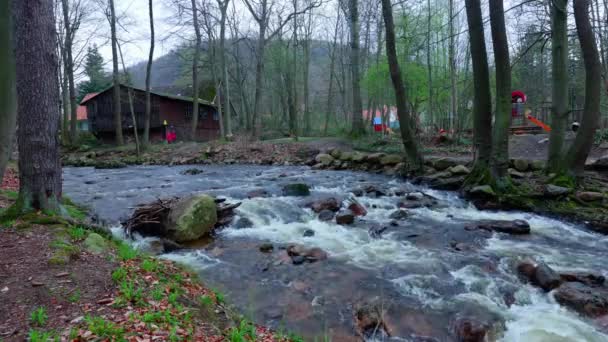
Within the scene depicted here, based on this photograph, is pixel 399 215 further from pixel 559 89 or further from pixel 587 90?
pixel 559 89

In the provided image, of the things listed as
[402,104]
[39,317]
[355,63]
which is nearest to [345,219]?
[39,317]

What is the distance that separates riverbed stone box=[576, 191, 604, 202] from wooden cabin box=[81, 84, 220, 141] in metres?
33.4

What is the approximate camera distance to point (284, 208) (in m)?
9.51

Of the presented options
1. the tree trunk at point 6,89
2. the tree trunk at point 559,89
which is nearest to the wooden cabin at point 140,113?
the tree trunk at point 6,89

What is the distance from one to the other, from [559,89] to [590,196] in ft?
10.3

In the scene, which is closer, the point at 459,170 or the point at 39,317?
the point at 39,317

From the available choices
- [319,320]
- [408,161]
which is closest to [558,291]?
[319,320]

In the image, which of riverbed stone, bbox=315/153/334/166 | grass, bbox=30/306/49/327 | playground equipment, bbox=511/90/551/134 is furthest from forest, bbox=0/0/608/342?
playground equipment, bbox=511/90/551/134

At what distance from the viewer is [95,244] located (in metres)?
5.06

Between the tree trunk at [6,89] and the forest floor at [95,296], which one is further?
the tree trunk at [6,89]

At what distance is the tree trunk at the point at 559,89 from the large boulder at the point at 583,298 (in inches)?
226

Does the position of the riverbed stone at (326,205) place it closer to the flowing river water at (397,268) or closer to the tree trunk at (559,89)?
the flowing river water at (397,268)

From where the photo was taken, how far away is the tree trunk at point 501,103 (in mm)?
9500

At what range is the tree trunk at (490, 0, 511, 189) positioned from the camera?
9.50m
